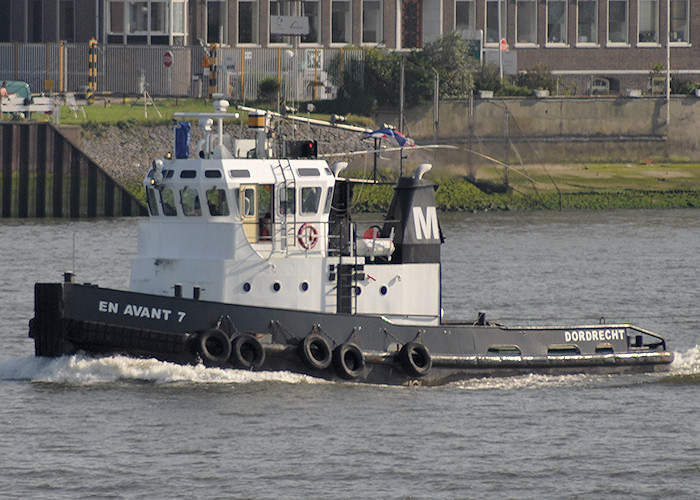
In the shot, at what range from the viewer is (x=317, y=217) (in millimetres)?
20297

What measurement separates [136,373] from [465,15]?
42008 millimetres

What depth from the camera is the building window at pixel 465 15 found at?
5912 centimetres

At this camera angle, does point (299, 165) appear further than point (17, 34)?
No

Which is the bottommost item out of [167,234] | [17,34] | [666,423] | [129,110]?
[666,423]

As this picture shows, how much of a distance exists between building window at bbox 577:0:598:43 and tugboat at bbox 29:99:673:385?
4049cm


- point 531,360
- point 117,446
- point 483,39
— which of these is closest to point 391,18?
point 483,39

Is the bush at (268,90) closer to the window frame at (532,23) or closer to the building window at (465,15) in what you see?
→ the building window at (465,15)

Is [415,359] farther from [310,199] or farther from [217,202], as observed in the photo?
[217,202]

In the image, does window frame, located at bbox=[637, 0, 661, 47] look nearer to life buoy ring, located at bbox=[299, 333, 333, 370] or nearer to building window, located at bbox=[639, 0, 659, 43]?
building window, located at bbox=[639, 0, 659, 43]

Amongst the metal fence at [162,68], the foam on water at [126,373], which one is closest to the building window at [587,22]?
the metal fence at [162,68]

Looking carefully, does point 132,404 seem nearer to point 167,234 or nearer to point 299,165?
point 167,234

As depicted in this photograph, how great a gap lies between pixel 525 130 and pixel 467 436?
114ft

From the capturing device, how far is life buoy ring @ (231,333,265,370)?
752 inches

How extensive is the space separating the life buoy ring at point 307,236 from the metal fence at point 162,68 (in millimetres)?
29721
